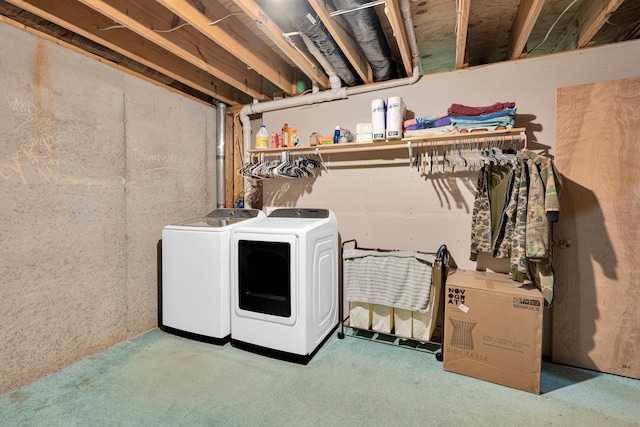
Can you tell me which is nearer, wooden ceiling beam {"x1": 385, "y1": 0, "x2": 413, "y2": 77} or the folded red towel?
wooden ceiling beam {"x1": 385, "y1": 0, "x2": 413, "y2": 77}

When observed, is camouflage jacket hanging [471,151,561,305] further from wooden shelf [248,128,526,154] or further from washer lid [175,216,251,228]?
washer lid [175,216,251,228]

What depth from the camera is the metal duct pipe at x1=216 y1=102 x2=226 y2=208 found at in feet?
10.9

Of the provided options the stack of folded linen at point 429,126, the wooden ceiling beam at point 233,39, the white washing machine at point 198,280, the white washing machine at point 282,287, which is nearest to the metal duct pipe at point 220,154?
the white washing machine at point 198,280

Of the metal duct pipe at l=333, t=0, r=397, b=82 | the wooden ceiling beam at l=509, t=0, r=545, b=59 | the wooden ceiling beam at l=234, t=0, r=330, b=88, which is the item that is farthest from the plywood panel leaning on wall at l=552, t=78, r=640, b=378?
the wooden ceiling beam at l=234, t=0, r=330, b=88

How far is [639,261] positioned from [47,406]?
147 inches

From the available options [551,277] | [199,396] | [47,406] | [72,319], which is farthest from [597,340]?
[72,319]

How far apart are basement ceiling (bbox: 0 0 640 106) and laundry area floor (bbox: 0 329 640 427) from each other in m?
2.26

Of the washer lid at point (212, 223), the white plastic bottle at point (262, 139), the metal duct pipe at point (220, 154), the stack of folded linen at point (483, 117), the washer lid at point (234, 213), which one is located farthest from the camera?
the metal duct pipe at point (220, 154)

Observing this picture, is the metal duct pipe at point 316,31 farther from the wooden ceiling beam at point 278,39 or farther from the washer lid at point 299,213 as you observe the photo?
the washer lid at point 299,213

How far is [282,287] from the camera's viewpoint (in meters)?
2.22

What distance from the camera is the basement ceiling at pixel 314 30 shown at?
1.83m

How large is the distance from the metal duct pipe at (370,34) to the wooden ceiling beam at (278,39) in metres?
0.44

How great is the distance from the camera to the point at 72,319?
2127mm

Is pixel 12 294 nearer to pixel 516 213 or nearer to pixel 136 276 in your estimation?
pixel 136 276
